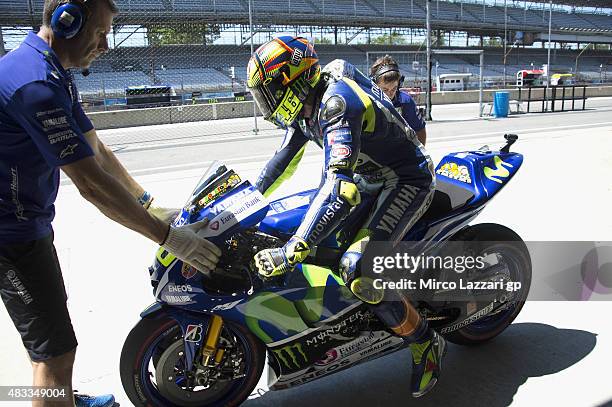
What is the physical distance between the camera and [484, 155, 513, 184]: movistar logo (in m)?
3.51

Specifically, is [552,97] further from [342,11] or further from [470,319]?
[342,11]

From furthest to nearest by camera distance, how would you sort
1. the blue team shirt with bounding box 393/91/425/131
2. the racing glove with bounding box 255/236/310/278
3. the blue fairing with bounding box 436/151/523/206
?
the blue team shirt with bounding box 393/91/425/131 → the blue fairing with bounding box 436/151/523/206 → the racing glove with bounding box 255/236/310/278

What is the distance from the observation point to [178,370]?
9.02 ft

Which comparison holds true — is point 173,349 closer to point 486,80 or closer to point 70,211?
point 70,211

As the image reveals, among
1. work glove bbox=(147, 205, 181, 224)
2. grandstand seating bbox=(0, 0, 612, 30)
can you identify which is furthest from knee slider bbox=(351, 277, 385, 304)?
grandstand seating bbox=(0, 0, 612, 30)

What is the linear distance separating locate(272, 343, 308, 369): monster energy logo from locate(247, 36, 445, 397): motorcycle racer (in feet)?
1.39

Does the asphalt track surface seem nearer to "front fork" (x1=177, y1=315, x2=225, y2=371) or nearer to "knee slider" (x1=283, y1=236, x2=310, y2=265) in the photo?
"front fork" (x1=177, y1=315, x2=225, y2=371)

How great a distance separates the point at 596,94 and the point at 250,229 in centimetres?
3706

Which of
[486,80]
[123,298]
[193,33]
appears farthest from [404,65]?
[123,298]

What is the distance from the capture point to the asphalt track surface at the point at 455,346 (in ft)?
10.2

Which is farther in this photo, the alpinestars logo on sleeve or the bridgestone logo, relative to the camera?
the bridgestone logo

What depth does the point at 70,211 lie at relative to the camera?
7.50 m

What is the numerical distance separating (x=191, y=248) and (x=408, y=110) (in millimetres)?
3880

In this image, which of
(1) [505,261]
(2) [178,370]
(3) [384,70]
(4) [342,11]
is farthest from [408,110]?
(4) [342,11]
